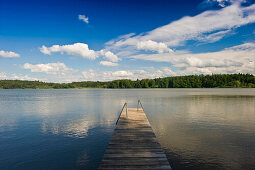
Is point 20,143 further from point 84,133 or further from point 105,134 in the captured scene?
point 105,134

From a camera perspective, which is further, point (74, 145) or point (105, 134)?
point (105, 134)

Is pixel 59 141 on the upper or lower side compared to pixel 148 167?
lower

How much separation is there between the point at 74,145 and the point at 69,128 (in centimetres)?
673

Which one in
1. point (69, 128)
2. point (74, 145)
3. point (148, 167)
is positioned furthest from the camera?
point (69, 128)

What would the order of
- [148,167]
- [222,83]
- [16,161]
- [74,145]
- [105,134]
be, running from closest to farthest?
[148,167] < [16,161] < [74,145] < [105,134] < [222,83]

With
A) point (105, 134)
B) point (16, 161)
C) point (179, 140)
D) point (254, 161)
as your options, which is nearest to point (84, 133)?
point (105, 134)

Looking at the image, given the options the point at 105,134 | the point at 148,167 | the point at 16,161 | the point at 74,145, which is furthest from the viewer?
the point at 105,134

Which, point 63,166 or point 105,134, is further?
point 105,134

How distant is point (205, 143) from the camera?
618 inches

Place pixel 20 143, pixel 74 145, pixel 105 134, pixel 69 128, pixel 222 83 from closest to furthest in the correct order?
pixel 74 145 < pixel 20 143 < pixel 105 134 < pixel 69 128 < pixel 222 83

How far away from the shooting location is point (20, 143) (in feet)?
55.1

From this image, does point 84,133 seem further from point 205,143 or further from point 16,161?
point 205,143

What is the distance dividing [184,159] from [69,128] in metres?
15.0

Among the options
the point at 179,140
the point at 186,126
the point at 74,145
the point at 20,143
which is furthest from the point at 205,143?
the point at 20,143
